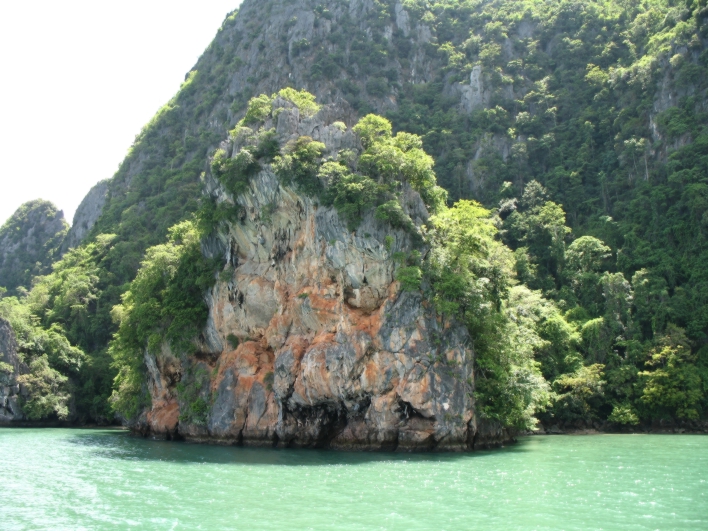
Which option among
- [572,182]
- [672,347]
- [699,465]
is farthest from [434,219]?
[572,182]

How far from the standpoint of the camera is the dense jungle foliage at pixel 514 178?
35.8 m

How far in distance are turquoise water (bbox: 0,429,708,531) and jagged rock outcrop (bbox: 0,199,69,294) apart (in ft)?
251

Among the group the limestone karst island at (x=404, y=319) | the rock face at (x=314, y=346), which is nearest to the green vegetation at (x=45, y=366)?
the limestone karst island at (x=404, y=319)

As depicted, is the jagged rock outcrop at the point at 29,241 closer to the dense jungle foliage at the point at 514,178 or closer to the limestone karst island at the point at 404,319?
the dense jungle foliage at the point at 514,178

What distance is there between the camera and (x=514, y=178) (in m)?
66.9

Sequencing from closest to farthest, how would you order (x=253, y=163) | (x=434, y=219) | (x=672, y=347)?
1. (x=434, y=219)
2. (x=253, y=163)
3. (x=672, y=347)

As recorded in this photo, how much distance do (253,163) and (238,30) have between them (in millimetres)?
62293

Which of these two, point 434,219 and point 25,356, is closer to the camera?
point 434,219

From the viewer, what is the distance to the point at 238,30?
303 feet

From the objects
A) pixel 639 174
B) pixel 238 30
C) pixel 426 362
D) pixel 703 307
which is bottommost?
pixel 426 362

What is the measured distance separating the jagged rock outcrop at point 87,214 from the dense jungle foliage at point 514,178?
9.50 m

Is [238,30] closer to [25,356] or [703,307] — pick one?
[25,356]

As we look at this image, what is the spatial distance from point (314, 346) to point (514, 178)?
40.0 metres

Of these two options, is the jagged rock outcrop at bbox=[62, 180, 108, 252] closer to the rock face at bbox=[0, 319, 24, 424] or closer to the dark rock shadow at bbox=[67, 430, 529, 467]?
the rock face at bbox=[0, 319, 24, 424]
